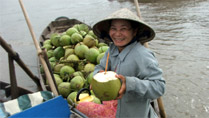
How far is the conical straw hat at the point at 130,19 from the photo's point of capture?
1.45m

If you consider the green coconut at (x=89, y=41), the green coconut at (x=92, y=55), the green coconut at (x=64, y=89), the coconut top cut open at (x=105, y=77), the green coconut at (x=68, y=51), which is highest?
the coconut top cut open at (x=105, y=77)

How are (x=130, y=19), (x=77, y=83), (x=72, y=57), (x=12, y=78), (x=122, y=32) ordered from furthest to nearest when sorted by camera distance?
(x=72, y=57), (x=77, y=83), (x=12, y=78), (x=122, y=32), (x=130, y=19)

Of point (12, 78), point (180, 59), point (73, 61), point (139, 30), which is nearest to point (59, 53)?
point (73, 61)

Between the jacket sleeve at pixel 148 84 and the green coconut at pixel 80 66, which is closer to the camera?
the jacket sleeve at pixel 148 84

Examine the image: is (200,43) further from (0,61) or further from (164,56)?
(0,61)

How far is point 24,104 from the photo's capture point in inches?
70.9

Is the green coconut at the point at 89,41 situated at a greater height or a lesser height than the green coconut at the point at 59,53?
greater

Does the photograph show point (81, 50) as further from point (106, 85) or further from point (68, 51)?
point (106, 85)

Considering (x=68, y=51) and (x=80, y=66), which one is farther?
(x=68, y=51)

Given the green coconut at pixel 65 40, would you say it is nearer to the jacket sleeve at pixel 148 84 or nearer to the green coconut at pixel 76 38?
the green coconut at pixel 76 38

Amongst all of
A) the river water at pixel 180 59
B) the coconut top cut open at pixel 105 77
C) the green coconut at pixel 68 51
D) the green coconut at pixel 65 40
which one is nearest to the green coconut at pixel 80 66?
the green coconut at pixel 68 51

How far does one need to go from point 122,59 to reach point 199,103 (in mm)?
2775

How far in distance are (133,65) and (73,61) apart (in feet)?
6.69

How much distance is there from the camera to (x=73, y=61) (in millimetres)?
3361
